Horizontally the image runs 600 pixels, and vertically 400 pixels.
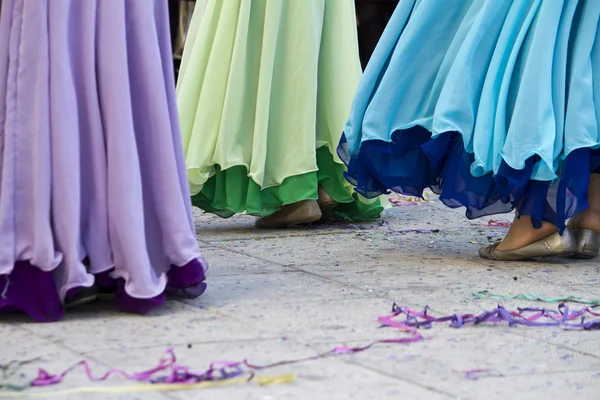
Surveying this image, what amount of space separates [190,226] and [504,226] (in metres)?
2.32

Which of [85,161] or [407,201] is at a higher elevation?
[85,161]

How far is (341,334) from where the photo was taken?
104 inches

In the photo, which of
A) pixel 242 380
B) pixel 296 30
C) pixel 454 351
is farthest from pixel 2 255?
pixel 296 30

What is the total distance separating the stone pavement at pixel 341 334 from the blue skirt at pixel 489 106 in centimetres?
28

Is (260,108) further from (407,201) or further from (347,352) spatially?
(347,352)

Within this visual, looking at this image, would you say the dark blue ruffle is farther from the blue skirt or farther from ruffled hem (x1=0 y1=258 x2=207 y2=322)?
ruffled hem (x1=0 y1=258 x2=207 y2=322)

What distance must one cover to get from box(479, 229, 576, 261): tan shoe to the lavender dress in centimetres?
136

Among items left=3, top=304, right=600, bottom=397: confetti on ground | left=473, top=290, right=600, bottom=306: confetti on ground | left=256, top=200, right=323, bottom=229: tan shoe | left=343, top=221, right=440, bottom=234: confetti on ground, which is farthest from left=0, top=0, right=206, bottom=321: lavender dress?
left=343, top=221, right=440, bottom=234: confetti on ground

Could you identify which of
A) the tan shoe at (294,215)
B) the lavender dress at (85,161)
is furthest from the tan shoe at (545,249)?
the lavender dress at (85,161)

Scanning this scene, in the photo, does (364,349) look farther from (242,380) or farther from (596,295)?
(596,295)

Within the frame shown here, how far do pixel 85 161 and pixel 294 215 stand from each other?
6.31 feet

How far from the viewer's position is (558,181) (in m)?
3.58

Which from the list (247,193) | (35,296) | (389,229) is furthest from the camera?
(389,229)

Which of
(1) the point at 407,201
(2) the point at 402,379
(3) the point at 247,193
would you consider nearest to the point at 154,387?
(2) the point at 402,379
